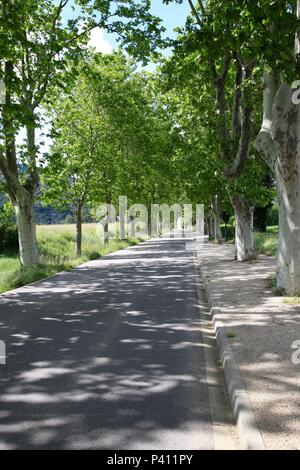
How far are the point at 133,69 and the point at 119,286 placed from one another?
893 inches

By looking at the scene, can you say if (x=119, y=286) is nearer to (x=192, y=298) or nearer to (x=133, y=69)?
(x=192, y=298)

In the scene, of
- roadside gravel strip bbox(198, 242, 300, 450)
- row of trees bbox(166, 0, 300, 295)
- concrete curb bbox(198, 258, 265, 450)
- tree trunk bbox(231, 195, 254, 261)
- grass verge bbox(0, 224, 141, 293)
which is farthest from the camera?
tree trunk bbox(231, 195, 254, 261)

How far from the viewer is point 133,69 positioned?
31219mm

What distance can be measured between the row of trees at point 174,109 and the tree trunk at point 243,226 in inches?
1.6

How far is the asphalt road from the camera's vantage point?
386 centimetres

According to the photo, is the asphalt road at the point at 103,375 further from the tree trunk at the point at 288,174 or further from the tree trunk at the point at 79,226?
the tree trunk at the point at 79,226

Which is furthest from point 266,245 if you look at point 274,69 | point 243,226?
point 274,69

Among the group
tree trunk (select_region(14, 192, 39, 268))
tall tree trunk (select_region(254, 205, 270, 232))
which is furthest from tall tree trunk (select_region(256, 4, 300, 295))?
tall tree trunk (select_region(254, 205, 270, 232))

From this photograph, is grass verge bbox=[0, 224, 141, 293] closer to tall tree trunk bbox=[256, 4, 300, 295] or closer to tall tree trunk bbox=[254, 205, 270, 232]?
tall tree trunk bbox=[256, 4, 300, 295]

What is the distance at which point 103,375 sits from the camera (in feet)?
17.6

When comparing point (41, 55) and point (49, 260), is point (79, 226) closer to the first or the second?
point (49, 260)

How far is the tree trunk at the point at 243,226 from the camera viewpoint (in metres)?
17.5

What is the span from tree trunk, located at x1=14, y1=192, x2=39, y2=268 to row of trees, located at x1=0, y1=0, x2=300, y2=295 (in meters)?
0.04
